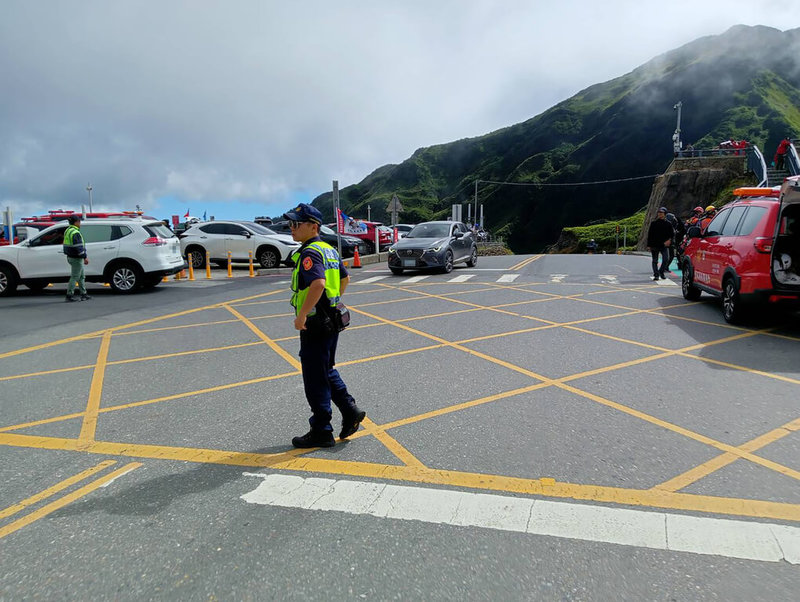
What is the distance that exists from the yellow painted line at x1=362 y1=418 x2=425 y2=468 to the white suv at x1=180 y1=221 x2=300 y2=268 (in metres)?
15.0

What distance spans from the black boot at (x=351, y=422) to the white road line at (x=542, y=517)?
2.20ft

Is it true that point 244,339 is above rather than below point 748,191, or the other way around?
below

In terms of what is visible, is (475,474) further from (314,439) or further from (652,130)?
(652,130)

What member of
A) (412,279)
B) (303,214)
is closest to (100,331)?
(303,214)

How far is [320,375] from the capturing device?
378cm

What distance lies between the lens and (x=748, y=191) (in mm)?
8594

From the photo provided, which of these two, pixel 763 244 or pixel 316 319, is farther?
pixel 763 244

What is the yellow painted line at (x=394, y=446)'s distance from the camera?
362 cm

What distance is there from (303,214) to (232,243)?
1589cm

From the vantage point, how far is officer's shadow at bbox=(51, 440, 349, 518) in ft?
9.91

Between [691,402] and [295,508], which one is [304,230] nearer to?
[295,508]

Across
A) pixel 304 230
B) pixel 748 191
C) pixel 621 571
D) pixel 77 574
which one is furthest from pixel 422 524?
pixel 748 191

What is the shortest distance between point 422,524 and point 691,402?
311 centimetres

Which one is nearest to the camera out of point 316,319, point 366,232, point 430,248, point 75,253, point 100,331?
point 316,319
